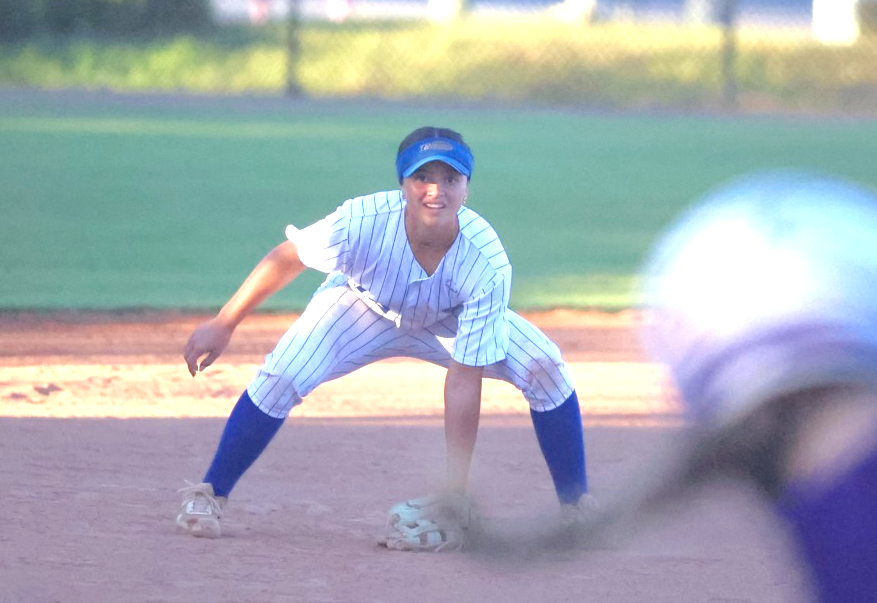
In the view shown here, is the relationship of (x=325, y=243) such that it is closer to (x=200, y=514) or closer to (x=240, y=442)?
(x=240, y=442)

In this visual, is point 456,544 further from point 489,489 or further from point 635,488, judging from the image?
point 635,488

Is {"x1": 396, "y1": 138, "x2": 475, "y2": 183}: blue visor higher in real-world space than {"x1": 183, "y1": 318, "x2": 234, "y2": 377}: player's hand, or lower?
higher

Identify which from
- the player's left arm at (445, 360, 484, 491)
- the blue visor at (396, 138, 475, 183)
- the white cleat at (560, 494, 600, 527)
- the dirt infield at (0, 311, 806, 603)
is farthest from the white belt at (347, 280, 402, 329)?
the white cleat at (560, 494, 600, 527)

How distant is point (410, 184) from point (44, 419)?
2208 mm

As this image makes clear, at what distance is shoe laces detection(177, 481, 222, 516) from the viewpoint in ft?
12.7

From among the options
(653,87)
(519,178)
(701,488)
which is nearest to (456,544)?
(701,488)

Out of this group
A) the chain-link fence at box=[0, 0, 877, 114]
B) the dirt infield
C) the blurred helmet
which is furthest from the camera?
the chain-link fence at box=[0, 0, 877, 114]

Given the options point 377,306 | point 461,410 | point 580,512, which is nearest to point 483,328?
point 461,410

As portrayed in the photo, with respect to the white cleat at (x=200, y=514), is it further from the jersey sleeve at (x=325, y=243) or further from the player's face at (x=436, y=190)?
the player's face at (x=436, y=190)

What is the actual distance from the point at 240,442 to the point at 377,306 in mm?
550

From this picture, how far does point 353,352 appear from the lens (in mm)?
4047

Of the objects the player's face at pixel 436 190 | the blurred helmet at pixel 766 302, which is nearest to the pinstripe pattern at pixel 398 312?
the player's face at pixel 436 190

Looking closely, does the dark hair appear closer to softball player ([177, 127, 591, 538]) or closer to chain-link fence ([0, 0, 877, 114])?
softball player ([177, 127, 591, 538])

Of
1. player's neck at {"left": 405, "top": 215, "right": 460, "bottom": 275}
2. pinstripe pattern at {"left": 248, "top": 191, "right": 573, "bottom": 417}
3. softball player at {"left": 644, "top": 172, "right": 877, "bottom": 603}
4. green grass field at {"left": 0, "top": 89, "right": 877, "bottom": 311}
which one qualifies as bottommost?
softball player at {"left": 644, "top": 172, "right": 877, "bottom": 603}
